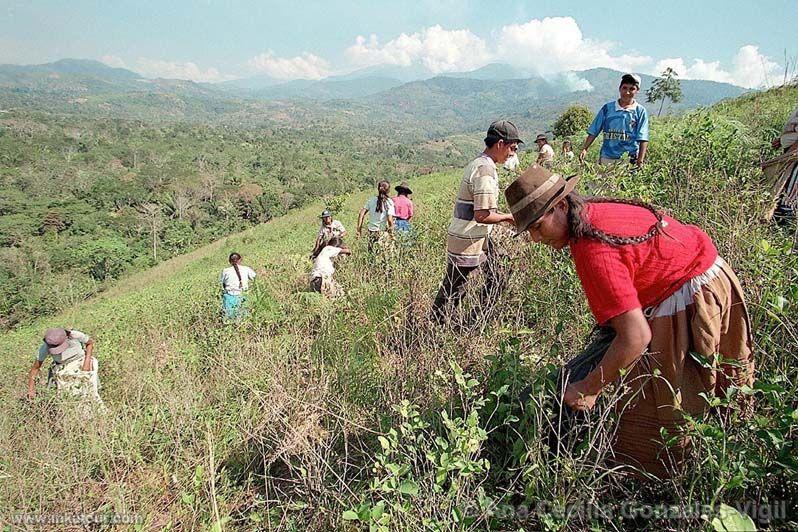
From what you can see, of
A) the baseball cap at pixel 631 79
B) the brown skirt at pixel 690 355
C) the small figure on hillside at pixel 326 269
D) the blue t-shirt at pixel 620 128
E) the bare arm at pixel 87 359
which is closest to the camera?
the brown skirt at pixel 690 355

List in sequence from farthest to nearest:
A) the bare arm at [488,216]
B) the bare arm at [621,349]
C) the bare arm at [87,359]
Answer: the bare arm at [87,359]
the bare arm at [488,216]
the bare arm at [621,349]

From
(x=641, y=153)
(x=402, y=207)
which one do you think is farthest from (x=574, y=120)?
(x=641, y=153)

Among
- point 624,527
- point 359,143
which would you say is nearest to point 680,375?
point 624,527

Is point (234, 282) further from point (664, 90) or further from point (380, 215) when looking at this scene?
point (664, 90)

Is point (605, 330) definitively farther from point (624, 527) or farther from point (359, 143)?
point (359, 143)

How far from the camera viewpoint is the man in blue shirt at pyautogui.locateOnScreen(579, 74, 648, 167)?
4.04 meters

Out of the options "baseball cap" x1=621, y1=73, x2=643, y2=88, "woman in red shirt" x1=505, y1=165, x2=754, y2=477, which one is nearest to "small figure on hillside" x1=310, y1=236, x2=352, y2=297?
"baseball cap" x1=621, y1=73, x2=643, y2=88

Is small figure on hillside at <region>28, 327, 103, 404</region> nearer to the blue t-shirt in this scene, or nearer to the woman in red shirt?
the woman in red shirt

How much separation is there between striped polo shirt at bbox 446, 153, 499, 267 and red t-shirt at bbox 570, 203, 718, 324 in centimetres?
149

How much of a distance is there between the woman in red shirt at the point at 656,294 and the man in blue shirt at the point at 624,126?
8.85 ft

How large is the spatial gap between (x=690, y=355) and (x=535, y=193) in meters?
0.76

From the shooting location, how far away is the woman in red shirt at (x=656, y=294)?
4.54 ft

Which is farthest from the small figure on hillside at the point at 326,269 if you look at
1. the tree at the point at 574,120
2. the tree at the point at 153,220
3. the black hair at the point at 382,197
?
the tree at the point at 153,220

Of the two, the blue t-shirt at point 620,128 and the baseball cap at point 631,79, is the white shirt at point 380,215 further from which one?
the baseball cap at point 631,79
